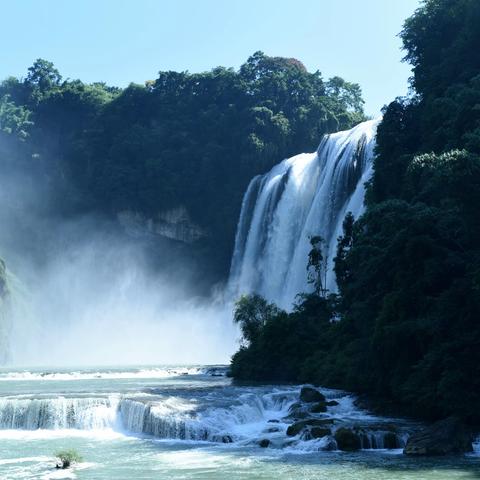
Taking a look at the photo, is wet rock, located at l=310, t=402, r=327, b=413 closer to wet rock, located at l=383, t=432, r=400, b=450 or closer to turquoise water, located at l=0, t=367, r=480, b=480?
turquoise water, located at l=0, t=367, r=480, b=480

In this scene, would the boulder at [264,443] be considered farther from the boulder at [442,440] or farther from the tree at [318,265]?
the tree at [318,265]

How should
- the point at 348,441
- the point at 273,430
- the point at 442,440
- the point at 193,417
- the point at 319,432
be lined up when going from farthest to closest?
1. the point at 193,417
2. the point at 273,430
3. the point at 319,432
4. the point at 348,441
5. the point at 442,440

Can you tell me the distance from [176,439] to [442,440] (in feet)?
26.9

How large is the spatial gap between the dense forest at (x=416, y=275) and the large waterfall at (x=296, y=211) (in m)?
5.70

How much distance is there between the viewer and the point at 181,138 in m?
75.4

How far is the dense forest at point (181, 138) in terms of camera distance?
236 feet

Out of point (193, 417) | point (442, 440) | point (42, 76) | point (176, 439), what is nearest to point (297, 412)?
point (193, 417)

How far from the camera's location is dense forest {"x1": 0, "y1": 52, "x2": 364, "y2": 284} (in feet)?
236

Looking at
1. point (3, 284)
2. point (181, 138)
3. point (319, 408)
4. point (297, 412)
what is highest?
point (181, 138)

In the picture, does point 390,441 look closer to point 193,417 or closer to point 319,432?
point 319,432

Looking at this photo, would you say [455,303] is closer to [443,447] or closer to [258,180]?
[443,447]

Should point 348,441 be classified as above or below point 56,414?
below

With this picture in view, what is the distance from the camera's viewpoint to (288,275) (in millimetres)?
54688

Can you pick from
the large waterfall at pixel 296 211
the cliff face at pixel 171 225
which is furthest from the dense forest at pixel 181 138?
the large waterfall at pixel 296 211
